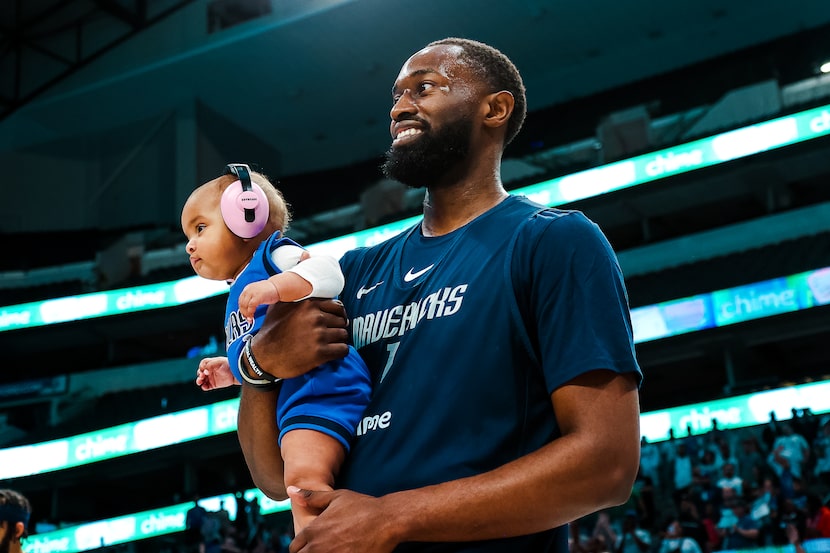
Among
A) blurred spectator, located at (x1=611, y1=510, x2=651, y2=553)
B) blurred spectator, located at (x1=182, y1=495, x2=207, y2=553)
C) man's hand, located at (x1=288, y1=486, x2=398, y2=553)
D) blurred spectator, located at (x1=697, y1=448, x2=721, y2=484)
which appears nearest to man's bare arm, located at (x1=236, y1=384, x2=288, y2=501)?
man's hand, located at (x1=288, y1=486, x2=398, y2=553)

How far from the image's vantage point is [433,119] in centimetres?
213

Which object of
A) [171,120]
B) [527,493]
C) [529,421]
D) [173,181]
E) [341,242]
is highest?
[171,120]

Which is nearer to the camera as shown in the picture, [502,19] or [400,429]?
[400,429]

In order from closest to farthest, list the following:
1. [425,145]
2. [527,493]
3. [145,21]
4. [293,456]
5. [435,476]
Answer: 1. [527,493]
2. [435,476]
3. [293,456]
4. [425,145]
5. [145,21]

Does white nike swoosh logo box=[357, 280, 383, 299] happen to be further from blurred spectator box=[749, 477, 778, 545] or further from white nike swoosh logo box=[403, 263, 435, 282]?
blurred spectator box=[749, 477, 778, 545]

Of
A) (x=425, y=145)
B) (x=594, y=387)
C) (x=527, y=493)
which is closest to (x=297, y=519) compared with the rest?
(x=527, y=493)

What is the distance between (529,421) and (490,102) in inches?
32.1

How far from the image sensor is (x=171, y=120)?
27.1 m

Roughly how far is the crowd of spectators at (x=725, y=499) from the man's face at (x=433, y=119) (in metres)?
6.78

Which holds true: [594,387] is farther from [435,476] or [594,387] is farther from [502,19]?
[502,19]

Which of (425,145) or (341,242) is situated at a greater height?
(341,242)

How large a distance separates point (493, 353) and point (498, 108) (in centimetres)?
70

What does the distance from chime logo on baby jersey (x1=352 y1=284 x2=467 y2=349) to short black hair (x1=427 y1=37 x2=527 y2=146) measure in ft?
1.83

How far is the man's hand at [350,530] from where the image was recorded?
159cm
